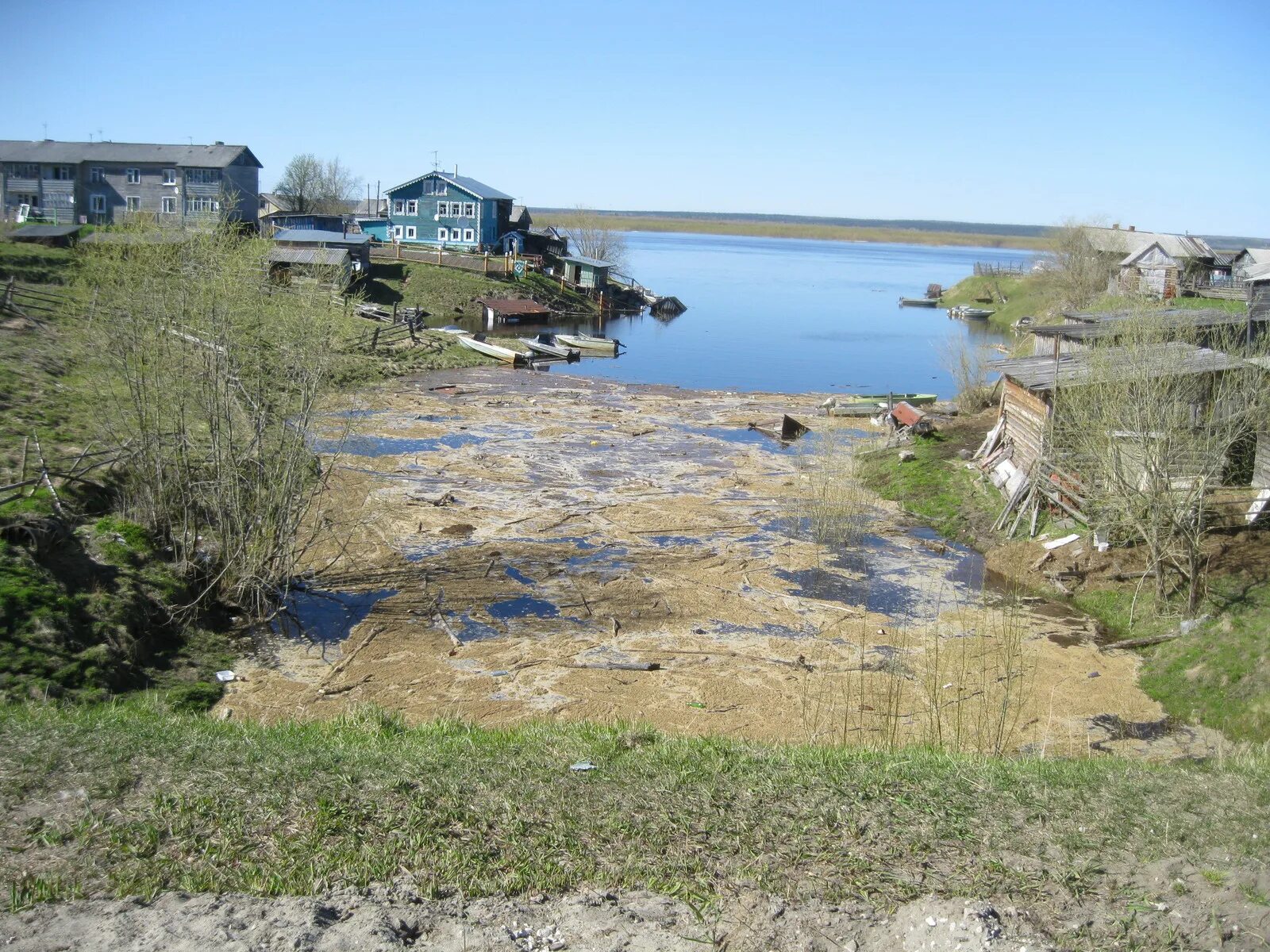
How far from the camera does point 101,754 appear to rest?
8.77m

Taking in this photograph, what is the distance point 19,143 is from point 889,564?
73122 millimetres

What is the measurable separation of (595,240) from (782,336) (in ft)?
94.7

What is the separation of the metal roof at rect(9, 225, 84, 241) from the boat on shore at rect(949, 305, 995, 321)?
227 feet

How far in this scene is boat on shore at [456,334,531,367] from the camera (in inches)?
2000

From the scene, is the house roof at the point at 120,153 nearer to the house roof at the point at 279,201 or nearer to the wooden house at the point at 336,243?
the wooden house at the point at 336,243

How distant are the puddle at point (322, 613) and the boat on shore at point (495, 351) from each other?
32.7 metres

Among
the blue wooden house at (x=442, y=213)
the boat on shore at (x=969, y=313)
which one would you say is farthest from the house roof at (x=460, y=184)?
the boat on shore at (x=969, y=313)

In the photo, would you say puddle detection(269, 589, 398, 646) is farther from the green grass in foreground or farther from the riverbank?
the riverbank

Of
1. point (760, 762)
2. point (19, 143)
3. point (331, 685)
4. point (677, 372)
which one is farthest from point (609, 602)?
point (19, 143)

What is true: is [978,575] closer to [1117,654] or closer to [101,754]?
[1117,654]

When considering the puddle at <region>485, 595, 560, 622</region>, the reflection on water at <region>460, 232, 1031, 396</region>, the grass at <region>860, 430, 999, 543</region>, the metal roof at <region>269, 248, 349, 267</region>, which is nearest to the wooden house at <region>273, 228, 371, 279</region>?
the metal roof at <region>269, 248, 349, 267</region>

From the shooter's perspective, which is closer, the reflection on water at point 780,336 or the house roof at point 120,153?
the reflection on water at point 780,336

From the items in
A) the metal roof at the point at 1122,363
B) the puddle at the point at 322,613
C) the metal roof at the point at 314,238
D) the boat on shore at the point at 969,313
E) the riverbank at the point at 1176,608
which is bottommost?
the puddle at the point at 322,613

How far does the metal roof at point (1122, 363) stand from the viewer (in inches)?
733
